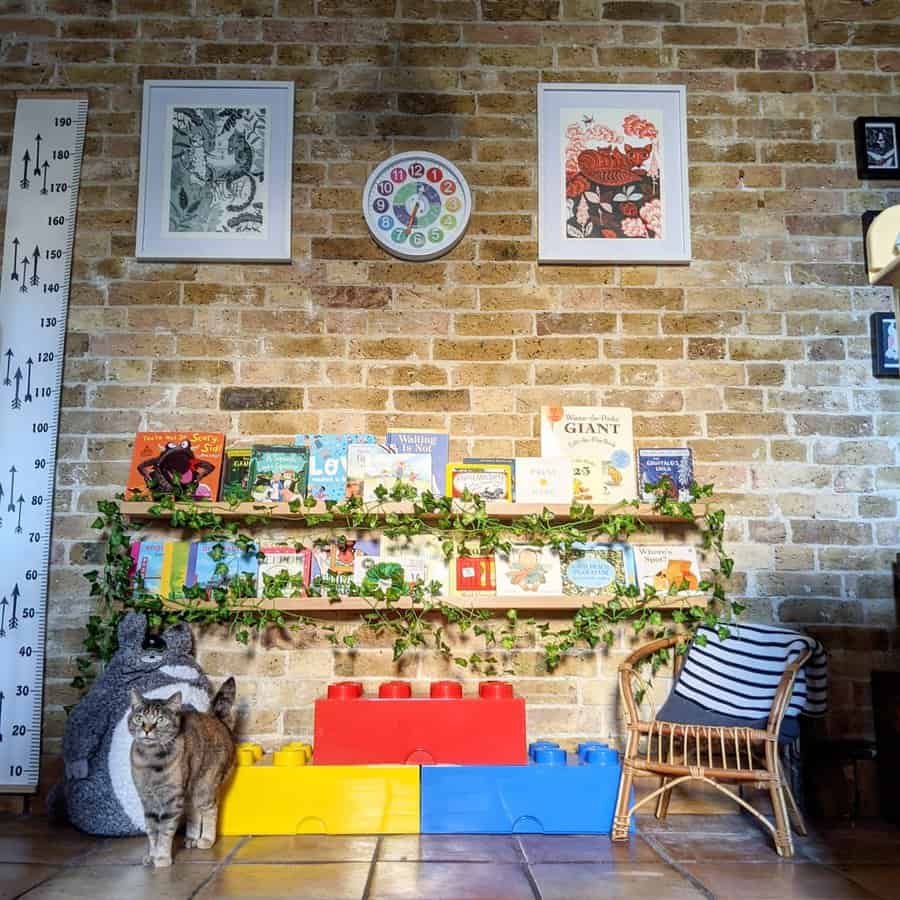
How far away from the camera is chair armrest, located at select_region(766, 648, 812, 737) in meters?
2.77

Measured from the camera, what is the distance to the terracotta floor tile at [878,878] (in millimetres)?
2314

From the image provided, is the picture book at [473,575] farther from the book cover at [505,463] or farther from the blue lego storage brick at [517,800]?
the blue lego storage brick at [517,800]

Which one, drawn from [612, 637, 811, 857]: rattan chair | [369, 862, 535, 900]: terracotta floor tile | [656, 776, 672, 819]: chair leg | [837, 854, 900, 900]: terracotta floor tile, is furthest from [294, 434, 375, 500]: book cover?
[837, 854, 900, 900]: terracotta floor tile

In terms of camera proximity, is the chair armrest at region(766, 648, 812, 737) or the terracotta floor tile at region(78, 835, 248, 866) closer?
the terracotta floor tile at region(78, 835, 248, 866)

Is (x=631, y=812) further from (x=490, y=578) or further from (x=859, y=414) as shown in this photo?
(x=859, y=414)

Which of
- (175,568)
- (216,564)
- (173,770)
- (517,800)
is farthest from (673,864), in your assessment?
(175,568)

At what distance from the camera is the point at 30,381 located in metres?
3.51

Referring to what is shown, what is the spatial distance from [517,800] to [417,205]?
2.24 m

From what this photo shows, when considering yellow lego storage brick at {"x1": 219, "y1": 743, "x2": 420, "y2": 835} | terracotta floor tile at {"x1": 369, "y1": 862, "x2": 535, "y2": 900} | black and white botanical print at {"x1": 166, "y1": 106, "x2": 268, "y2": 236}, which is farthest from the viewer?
black and white botanical print at {"x1": 166, "y1": 106, "x2": 268, "y2": 236}

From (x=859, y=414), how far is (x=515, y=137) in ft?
5.78

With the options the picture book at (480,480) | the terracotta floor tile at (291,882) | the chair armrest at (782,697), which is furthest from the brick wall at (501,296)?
the terracotta floor tile at (291,882)

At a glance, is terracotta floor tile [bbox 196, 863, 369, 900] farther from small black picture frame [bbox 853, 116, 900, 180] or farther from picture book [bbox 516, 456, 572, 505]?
→ small black picture frame [bbox 853, 116, 900, 180]

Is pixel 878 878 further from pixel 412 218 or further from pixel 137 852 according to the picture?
pixel 412 218

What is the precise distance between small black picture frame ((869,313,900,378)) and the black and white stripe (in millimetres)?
1182
